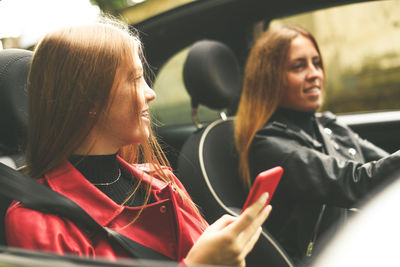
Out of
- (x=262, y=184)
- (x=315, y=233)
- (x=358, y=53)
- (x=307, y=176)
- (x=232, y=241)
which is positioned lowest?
(x=315, y=233)

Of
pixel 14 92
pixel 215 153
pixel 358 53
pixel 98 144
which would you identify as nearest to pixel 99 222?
pixel 98 144

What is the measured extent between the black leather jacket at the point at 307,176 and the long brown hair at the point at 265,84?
0.05 meters

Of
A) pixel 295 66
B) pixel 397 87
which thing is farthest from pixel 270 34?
pixel 397 87

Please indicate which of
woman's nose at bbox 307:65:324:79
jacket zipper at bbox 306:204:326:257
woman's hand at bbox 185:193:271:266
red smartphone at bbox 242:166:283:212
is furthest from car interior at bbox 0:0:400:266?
red smartphone at bbox 242:166:283:212

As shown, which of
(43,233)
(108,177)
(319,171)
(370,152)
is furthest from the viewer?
(370,152)

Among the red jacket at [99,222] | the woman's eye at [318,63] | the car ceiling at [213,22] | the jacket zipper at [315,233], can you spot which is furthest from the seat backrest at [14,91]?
the woman's eye at [318,63]

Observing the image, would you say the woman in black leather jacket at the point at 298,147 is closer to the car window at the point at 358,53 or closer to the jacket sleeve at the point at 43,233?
the car window at the point at 358,53

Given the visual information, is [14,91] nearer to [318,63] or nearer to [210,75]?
[210,75]

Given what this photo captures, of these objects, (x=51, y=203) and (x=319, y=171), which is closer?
(x=51, y=203)

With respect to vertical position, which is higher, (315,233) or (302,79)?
(302,79)

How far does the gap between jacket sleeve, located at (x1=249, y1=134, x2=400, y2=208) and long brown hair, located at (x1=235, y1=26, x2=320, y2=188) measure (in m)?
0.11

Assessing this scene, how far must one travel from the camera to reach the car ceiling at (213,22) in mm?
2168

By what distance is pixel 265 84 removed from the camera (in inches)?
78.0

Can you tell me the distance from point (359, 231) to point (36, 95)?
788mm
